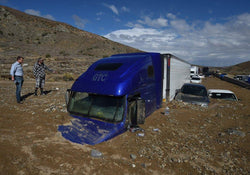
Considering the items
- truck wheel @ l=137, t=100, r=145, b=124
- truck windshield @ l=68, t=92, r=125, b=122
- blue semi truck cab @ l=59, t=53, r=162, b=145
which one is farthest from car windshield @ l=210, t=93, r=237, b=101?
truck windshield @ l=68, t=92, r=125, b=122

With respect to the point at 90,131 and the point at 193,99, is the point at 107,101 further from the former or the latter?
the point at 193,99

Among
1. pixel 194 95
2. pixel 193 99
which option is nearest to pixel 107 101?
pixel 193 99

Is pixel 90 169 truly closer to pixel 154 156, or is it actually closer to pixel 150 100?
pixel 154 156

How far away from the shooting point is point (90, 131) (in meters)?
4.17

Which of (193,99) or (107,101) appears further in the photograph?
(193,99)

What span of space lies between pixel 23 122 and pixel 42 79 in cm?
420

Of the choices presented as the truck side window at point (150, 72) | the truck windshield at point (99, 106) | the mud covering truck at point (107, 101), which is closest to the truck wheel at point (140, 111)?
the mud covering truck at point (107, 101)

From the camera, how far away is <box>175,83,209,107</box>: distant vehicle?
8.76 meters

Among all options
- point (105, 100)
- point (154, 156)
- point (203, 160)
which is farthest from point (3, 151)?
point (203, 160)

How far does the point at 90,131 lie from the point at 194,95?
739 cm

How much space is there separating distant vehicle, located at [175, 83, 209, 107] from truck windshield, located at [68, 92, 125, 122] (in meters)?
5.87

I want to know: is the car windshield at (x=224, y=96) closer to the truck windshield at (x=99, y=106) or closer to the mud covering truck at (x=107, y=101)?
the mud covering truck at (x=107, y=101)

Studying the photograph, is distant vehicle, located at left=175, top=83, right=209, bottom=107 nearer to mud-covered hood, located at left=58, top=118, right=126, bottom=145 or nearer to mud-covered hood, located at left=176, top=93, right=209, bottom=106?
mud-covered hood, located at left=176, top=93, right=209, bottom=106

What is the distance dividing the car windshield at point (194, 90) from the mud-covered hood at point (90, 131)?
6.95m
